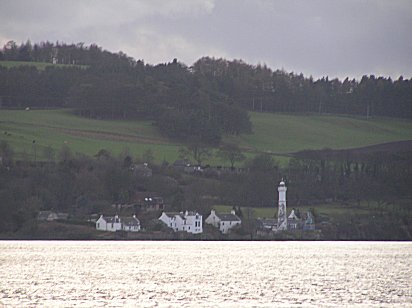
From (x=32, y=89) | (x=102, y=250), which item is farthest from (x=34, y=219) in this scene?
(x=32, y=89)

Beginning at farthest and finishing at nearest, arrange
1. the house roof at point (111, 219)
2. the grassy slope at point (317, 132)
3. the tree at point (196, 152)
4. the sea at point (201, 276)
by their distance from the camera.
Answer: the grassy slope at point (317, 132)
the tree at point (196, 152)
the house roof at point (111, 219)
the sea at point (201, 276)

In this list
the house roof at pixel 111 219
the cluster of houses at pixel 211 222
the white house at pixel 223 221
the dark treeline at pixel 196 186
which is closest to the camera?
the house roof at pixel 111 219

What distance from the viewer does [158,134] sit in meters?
142

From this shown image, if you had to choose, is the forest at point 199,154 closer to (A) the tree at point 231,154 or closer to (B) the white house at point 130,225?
(A) the tree at point 231,154

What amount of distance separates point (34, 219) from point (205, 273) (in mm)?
41008

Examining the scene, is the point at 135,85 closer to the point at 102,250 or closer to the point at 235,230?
the point at 235,230

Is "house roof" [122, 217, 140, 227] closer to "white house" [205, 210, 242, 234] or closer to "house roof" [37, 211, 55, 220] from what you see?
"house roof" [37, 211, 55, 220]

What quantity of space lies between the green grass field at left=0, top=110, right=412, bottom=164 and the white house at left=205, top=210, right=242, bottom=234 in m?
21.9

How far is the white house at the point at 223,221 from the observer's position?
10256 cm

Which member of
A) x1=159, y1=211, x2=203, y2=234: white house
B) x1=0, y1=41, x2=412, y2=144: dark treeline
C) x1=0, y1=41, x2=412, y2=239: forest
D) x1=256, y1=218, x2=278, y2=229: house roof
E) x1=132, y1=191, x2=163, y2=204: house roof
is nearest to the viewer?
x1=159, y1=211, x2=203, y2=234: white house

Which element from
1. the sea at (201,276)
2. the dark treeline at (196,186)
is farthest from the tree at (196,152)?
the sea at (201,276)

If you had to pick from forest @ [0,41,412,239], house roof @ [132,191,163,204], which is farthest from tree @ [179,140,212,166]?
house roof @ [132,191,163,204]

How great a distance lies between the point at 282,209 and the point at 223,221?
24.9 ft

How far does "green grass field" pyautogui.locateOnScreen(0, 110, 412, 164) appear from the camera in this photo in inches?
4995
